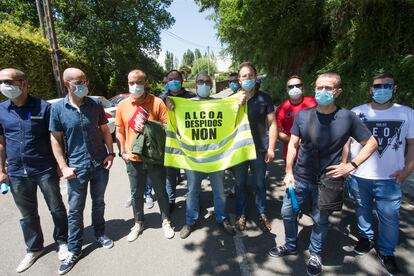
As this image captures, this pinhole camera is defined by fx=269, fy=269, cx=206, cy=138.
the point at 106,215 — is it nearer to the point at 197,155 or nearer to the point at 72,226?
the point at 72,226

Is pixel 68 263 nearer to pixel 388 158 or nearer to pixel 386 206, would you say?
pixel 386 206

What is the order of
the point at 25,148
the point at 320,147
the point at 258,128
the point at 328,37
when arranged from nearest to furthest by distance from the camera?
1. the point at 320,147
2. the point at 25,148
3. the point at 258,128
4. the point at 328,37

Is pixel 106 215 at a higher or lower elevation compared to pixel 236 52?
lower

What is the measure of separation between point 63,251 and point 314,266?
9.55 ft

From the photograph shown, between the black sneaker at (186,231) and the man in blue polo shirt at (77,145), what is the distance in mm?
1231

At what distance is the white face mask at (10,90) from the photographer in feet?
9.30

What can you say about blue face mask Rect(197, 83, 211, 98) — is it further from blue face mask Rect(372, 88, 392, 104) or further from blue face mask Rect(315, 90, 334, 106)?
blue face mask Rect(372, 88, 392, 104)

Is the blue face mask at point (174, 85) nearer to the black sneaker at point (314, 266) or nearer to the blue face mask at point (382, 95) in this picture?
the blue face mask at point (382, 95)

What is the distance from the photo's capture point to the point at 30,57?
11.4 metres

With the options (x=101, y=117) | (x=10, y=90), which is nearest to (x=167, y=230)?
(x=101, y=117)

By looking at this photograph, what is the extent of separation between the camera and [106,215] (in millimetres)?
4383

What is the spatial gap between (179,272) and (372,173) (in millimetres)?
2350

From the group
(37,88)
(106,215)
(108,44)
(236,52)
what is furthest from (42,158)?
(108,44)

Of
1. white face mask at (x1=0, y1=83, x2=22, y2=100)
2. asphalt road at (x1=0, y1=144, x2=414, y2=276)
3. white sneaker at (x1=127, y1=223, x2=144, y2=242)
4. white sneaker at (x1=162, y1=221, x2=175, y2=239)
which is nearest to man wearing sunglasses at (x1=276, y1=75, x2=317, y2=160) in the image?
asphalt road at (x1=0, y1=144, x2=414, y2=276)
